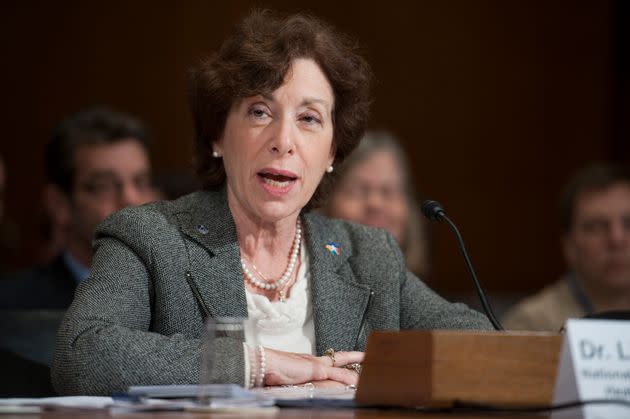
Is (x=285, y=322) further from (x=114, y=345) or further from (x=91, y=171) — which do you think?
(x=91, y=171)

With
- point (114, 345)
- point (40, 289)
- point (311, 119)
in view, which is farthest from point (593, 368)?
point (40, 289)

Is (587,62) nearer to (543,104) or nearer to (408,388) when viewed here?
(543,104)

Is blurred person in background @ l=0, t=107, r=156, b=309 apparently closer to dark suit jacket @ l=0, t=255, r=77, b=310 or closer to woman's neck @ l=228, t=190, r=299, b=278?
dark suit jacket @ l=0, t=255, r=77, b=310

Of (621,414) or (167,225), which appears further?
(167,225)

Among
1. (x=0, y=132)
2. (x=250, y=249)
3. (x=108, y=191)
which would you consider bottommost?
(x=250, y=249)

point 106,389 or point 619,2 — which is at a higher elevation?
point 619,2

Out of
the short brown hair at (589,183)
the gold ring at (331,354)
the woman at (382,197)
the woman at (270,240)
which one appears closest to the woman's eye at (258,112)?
the woman at (270,240)

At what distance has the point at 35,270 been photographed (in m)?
3.87

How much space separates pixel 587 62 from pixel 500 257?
1.24m

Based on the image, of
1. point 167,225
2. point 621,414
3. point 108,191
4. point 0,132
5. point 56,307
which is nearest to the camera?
point 621,414

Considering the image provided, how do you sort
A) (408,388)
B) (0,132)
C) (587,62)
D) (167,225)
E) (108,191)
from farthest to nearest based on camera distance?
(587,62), (0,132), (108,191), (167,225), (408,388)

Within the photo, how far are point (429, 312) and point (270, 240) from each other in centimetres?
44

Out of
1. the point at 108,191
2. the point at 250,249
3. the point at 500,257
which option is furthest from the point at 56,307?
the point at 500,257

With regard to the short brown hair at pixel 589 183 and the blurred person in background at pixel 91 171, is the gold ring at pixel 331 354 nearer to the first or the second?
the blurred person in background at pixel 91 171
